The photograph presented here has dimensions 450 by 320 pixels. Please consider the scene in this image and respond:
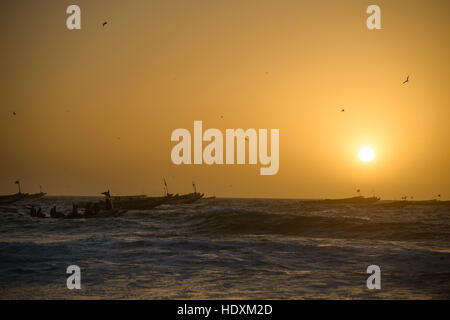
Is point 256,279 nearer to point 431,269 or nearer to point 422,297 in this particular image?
point 422,297

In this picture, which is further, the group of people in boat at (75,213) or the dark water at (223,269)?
the group of people in boat at (75,213)

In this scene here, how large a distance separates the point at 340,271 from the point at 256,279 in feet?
13.1

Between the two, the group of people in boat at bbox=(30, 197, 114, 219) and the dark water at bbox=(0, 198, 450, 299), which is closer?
the dark water at bbox=(0, 198, 450, 299)

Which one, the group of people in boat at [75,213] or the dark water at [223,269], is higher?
the dark water at [223,269]

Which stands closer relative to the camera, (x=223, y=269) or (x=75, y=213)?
(x=223, y=269)

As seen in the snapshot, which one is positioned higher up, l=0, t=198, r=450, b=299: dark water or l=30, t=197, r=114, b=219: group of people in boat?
l=0, t=198, r=450, b=299: dark water

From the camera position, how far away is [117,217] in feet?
197

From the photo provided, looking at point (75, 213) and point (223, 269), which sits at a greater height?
point (223, 269)

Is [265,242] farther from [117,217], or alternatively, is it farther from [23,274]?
[117,217]
